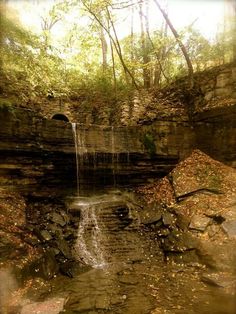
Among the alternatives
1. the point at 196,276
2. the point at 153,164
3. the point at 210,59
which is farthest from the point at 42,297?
the point at 210,59

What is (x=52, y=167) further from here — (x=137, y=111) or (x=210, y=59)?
(x=210, y=59)

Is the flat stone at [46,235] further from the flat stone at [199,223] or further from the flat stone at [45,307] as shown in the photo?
the flat stone at [199,223]

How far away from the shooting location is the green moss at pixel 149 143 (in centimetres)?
1172

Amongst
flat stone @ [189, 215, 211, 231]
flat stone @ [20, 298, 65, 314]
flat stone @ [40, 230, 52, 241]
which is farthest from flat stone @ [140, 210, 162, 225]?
flat stone @ [20, 298, 65, 314]

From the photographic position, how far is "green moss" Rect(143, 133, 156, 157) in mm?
11719

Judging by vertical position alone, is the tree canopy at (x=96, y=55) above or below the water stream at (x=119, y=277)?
above

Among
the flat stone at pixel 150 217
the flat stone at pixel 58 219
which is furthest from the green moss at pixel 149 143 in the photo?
the flat stone at pixel 58 219

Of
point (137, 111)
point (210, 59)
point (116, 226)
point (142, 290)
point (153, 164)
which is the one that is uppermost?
point (210, 59)

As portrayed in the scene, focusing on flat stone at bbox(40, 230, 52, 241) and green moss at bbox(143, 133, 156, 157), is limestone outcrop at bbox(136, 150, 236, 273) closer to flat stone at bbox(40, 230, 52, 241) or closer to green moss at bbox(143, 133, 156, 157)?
green moss at bbox(143, 133, 156, 157)

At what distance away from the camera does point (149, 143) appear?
11.8 meters

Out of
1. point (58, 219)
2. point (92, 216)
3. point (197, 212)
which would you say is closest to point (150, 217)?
point (197, 212)

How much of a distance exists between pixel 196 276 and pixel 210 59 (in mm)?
11139

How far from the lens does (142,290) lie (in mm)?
6484

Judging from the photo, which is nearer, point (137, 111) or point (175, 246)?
point (175, 246)
